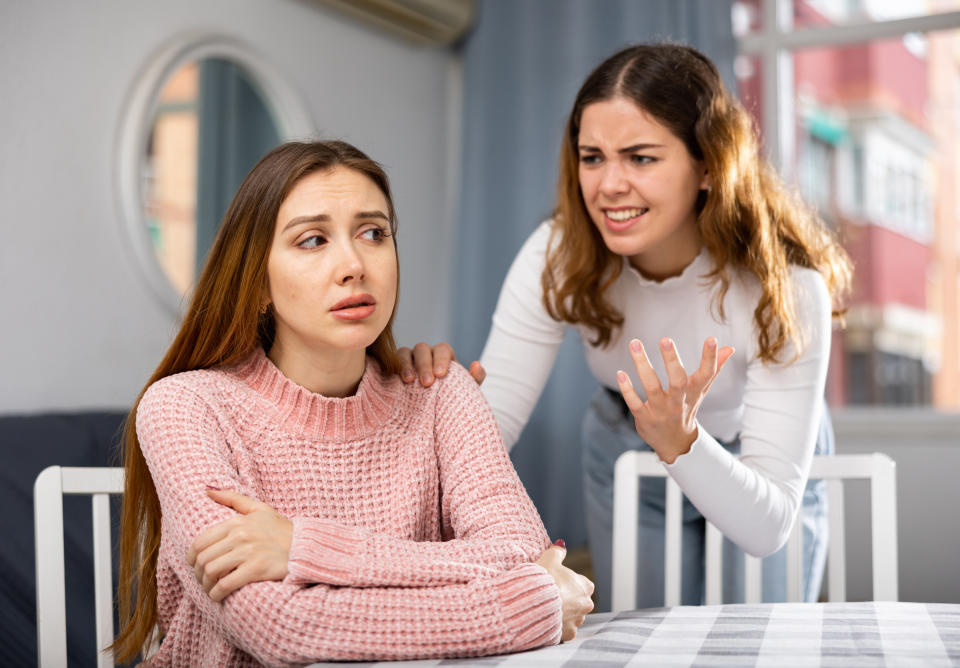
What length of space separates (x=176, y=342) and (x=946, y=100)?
3.57 meters

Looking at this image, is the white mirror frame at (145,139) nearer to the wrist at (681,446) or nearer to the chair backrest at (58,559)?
the chair backrest at (58,559)

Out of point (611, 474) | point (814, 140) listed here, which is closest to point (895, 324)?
point (814, 140)

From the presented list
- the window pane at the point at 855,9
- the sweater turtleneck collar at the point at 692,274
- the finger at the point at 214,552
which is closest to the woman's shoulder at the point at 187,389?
the finger at the point at 214,552

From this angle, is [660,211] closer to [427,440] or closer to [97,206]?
[427,440]

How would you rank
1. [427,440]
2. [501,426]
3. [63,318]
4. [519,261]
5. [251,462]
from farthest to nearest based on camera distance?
[63,318]
[519,261]
[501,426]
[427,440]
[251,462]

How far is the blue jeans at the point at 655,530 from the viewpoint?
179 cm

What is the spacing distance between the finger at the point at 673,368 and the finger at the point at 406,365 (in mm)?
353

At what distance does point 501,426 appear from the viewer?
1.68 m

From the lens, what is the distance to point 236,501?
1.03 metres

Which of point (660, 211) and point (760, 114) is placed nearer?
point (660, 211)

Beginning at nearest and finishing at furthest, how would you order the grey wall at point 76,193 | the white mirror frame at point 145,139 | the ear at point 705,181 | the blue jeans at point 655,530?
1. the ear at point 705,181
2. the blue jeans at point 655,530
3. the grey wall at point 76,193
4. the white mirror frame at point 145,139

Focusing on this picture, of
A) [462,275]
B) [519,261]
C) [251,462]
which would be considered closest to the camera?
[251,462]

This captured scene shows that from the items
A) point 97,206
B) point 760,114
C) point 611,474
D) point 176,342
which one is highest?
point 760,114

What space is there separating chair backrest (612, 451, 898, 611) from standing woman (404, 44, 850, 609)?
6 cm
